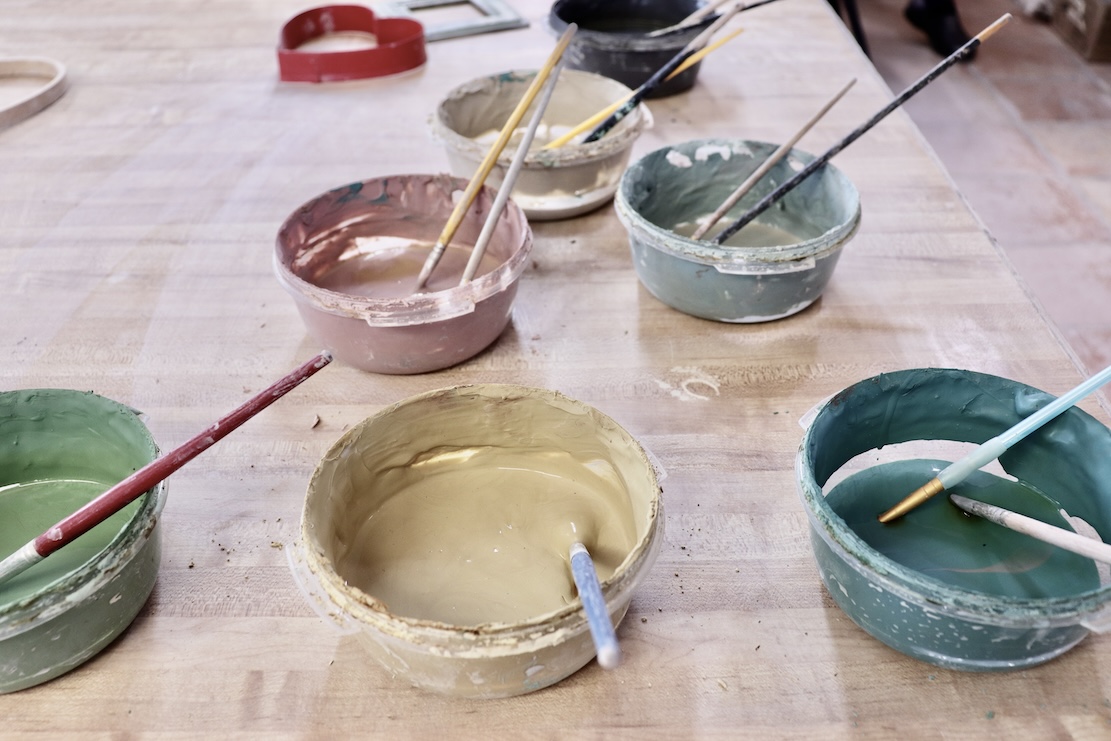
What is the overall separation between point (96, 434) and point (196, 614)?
0.96 ft

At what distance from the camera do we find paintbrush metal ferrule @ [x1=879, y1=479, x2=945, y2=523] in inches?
45.9

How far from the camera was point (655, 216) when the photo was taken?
1821 millimetres

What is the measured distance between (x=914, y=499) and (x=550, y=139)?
1.33 metres

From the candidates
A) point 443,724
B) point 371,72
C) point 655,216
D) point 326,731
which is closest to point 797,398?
point 655,216

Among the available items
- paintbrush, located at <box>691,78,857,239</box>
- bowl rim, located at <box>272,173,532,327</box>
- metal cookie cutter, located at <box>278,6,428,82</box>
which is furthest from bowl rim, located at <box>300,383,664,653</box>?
metal cookie cutter, located at <box>278,6,428,82</box>

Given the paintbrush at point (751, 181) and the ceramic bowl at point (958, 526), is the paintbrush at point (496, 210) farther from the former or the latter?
the ceramic bowl at point (958, 526)

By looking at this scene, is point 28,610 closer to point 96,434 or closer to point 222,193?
point 96,434

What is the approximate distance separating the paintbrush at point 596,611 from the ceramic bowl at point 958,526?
278 millimetres

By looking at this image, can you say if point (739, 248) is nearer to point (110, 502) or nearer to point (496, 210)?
point (496, 210)

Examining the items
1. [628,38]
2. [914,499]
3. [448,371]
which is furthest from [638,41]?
[914,499]

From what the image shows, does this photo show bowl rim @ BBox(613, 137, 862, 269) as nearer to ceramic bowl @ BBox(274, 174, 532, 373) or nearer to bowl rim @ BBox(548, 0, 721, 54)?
ceramic bowl @ BBox(274, 174, 532, 373)

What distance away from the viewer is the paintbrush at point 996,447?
110 cm

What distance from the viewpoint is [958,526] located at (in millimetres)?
1202

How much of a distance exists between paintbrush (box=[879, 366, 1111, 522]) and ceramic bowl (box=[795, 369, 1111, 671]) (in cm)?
5
